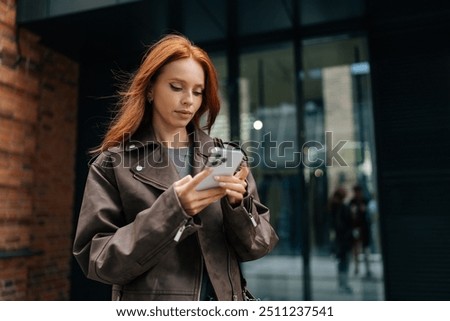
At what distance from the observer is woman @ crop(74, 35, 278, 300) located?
114 cm

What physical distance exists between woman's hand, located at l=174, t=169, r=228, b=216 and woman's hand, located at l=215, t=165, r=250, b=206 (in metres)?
0.02

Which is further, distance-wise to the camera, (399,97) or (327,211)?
(327,211)

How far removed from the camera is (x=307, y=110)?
5.04 metres

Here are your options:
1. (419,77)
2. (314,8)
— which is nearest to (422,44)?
(419,77)

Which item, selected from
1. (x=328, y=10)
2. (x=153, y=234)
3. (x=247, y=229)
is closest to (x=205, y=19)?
(x=328, y=10)

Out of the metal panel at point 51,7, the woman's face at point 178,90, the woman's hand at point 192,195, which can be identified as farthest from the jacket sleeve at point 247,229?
the metal panel at point 51,7

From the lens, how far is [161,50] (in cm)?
138

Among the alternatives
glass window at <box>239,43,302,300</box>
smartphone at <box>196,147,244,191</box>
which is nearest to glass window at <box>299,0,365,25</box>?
glass window at <box>239,43,302,300</box>

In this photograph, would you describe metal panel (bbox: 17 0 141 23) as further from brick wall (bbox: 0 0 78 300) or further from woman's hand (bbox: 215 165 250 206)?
woman's hand (bbox: 215 165 250 206)

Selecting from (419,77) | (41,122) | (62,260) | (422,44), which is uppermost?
(422,44)

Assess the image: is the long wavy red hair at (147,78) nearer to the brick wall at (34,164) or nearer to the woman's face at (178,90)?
the woman's face at (178,90)

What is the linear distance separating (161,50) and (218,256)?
2.45 feet

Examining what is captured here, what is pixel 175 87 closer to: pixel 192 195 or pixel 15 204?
pixel 192 195

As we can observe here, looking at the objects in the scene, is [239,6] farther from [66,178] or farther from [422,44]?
[66,178]
